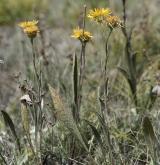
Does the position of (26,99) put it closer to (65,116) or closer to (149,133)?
(65,116)

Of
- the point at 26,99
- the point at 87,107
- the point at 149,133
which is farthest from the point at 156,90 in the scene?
the point at 26,99

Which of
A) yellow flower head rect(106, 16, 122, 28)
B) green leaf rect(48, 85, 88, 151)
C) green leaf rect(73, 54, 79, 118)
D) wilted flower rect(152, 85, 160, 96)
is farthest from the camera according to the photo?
wilted flower rect(152, 85, 160, 96)

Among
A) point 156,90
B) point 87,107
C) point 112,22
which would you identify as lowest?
point 87,107

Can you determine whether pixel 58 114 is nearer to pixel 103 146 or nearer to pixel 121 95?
pixel 103 146

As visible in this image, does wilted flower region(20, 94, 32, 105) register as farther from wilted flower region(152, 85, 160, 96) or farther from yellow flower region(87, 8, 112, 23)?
wilted flower region(152, 85, 160, 96)

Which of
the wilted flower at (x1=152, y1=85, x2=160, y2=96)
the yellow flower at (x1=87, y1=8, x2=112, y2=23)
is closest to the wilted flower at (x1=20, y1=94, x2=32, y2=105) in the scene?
the yellow flower at (x1=87, y1=8, x2=112, y2=23)

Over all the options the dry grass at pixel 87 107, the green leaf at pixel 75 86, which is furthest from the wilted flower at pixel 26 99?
the green leaf at pixel 75 86

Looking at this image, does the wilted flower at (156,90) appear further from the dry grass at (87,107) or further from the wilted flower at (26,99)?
the wilted flower at (26,99)

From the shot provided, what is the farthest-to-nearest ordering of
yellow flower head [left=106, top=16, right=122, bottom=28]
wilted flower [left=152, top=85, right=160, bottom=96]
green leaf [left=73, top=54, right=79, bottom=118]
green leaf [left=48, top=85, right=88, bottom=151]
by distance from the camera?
wilted flower [left=152, top=85, right=160, bottom=96] < green leaf [left=73, top=54, right=79, bottom=118] < green leaf [left=48, top=85, right=88, bottom=151] < yellow flower head [left=106, top=16, right=122, bottom=28]

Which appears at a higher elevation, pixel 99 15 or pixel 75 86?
pixel 99 15

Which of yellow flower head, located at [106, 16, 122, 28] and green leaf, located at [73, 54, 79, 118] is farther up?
yellow flower head, located at [106, 16, 122, 28]

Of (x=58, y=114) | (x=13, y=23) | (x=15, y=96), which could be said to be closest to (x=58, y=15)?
(x=13, y=23)

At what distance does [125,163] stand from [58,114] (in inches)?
13.0

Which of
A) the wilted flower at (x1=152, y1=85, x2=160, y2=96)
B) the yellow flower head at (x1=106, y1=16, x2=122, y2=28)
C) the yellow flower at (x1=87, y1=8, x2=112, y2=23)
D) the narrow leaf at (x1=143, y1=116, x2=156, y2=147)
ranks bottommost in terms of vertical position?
the narrow leaf at (x1=143, y1=116, x2=156, y2=147)
